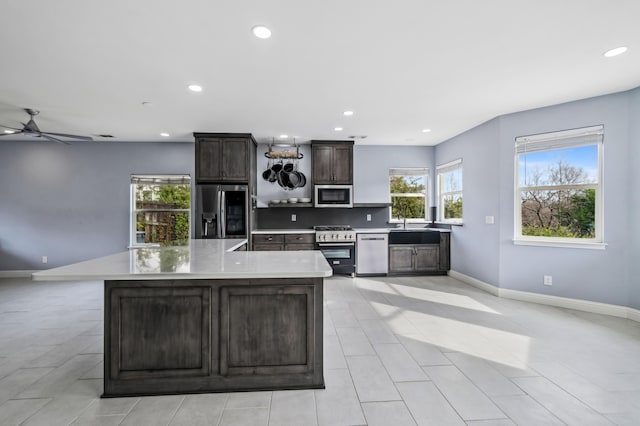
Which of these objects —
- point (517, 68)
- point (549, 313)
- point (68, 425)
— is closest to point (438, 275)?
point (549, 313)

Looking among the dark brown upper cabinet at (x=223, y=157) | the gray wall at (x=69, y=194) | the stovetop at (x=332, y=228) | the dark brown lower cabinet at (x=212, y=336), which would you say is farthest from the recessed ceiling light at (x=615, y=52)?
the gray wall at (x=69, y=194)

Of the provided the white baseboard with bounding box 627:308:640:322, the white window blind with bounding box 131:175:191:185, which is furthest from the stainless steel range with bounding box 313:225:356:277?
the white baseboard with bounding box 627:308:640:322

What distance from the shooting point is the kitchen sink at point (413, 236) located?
529cm

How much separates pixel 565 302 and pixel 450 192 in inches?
96.9

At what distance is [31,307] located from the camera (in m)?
3.63

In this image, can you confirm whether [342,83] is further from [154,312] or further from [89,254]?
[89,254]

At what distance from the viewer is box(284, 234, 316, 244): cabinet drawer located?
5.02 meters

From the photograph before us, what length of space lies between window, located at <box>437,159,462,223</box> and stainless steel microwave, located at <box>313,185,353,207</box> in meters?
1.87

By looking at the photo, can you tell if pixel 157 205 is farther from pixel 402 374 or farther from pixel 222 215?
pixel 402 374

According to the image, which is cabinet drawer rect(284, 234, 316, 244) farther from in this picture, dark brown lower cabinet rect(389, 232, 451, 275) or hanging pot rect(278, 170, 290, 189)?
dark brown lower cabinet rect(389, 232, 451, 275)

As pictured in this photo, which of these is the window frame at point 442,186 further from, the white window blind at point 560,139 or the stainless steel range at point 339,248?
the stainless steel range at point 339,248

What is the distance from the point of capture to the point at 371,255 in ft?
17.1

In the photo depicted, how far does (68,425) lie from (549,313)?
4.45 meters

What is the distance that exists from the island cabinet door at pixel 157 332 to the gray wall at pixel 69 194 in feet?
13.6
